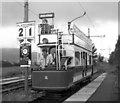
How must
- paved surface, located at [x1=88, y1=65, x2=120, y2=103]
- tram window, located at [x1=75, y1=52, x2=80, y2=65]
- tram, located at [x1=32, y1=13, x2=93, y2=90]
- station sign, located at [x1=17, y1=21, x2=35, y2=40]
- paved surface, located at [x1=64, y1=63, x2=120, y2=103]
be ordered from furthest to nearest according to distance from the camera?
tram window, located at [x1=75, y1=52, x2=80, y2=65] → paved surface, located at [x1=88, y1=65, x2=120, y2=103] → paved surface, located at [x1=64, y1=63, x2=120, y2=103] → tram, located at [x1=32, y1=13, x2=93, y2=90] → station sign, located at [x1=17, y1=21, x2=35, y2=40]

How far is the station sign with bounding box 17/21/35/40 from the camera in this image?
1135 centimetres

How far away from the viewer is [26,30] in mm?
11492

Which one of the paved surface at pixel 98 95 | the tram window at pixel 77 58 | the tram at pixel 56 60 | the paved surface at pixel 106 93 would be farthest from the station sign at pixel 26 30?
Result: the tram window at pixel 77 58

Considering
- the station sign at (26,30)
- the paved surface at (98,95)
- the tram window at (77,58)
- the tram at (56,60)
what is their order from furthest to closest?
the tram window at (77,58) < the paved surface at (98,95) < the tram at (56,60) < the station sign at (26,30)

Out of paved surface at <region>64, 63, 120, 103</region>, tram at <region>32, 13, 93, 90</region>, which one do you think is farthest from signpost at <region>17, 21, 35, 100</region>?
paved surface at <region>64, 63, 120, 103</region>

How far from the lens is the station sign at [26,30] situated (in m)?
11.4

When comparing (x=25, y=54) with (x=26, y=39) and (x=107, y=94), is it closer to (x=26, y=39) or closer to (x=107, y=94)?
(x=26, y=39)

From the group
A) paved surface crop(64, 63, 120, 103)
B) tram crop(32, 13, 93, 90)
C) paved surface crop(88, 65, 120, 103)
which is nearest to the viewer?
tram crop(32, 13, 93, 90)

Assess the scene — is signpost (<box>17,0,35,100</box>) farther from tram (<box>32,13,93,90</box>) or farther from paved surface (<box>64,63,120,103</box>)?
paved surface (<box>64,63,120,103</box>)

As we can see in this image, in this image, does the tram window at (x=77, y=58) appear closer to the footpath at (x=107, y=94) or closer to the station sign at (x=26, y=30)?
the footpath at (x=107, y=94)

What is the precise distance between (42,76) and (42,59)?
1.30 metres

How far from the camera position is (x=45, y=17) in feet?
53.4

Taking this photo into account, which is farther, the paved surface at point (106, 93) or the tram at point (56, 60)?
the paved surface at point (106, 93)

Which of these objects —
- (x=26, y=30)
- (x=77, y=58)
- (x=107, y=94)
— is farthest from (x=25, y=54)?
(x=107, y=94)
